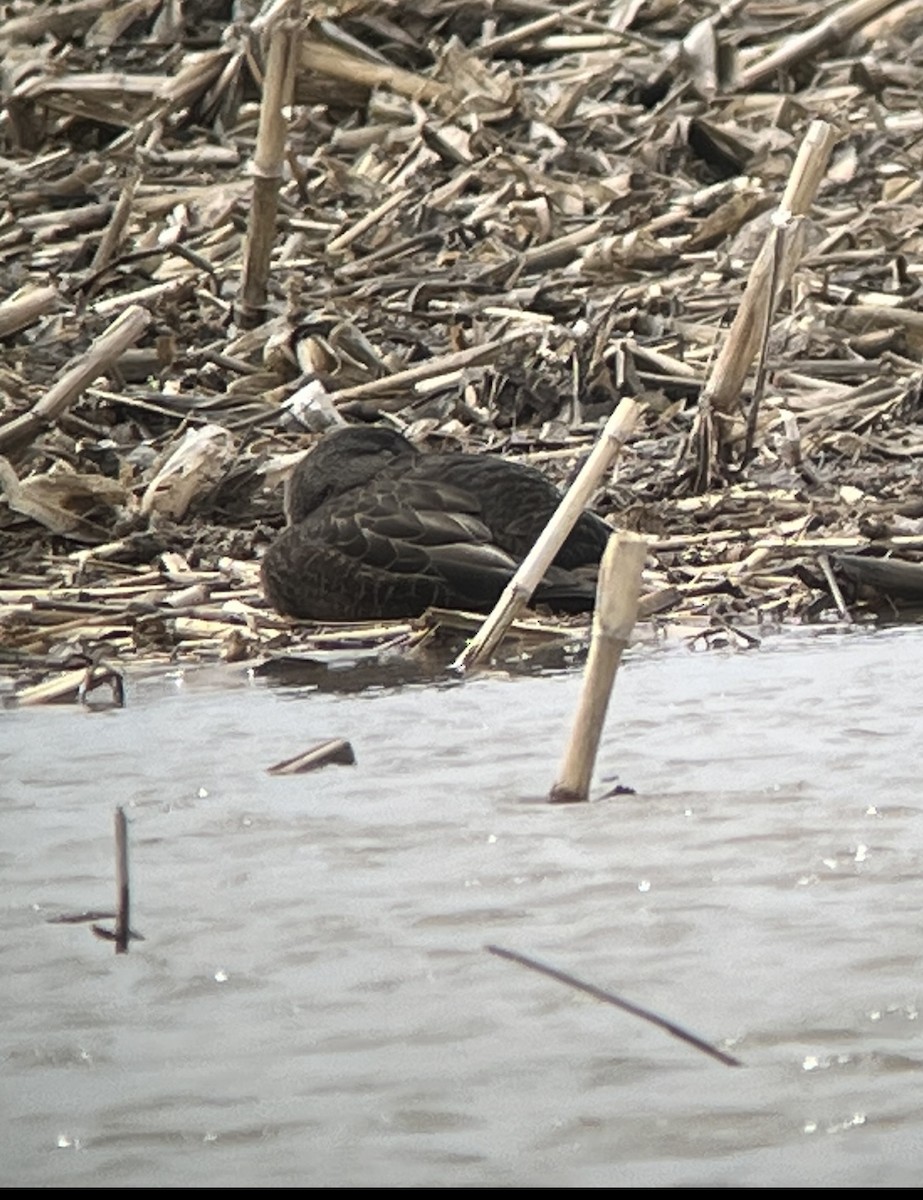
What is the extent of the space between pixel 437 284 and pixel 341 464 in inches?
131

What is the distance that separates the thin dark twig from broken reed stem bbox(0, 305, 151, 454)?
18.4 feet

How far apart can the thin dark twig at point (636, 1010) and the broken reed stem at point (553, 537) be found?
227 centimetres

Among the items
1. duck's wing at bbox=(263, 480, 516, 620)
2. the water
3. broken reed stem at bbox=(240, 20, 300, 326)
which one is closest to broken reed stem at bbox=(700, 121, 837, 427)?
duck's wing at bbox=(263, 480, 516, 620)

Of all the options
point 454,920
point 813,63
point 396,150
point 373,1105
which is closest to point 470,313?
point 396,150

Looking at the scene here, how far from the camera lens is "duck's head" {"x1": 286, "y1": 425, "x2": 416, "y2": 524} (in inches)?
303

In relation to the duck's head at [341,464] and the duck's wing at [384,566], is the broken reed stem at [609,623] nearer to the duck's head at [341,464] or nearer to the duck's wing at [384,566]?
the duck's wing at [384,566]

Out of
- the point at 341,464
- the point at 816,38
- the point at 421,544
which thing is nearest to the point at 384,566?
the point at 421,544

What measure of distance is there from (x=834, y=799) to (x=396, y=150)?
899cm

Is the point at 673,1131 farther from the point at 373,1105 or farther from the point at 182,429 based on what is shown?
the point at 182,429

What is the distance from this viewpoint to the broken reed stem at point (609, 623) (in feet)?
14.0

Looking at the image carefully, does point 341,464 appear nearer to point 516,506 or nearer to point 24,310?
point 516,506

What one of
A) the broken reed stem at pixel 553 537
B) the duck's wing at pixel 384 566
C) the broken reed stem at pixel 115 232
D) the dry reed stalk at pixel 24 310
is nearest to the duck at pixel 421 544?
the duck's wing at pixel 384 566

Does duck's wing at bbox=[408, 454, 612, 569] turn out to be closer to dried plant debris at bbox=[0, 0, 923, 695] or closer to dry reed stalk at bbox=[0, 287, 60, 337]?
dried plant debris at bbox=[0, 0, 923, 695]

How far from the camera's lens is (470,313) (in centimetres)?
1050
